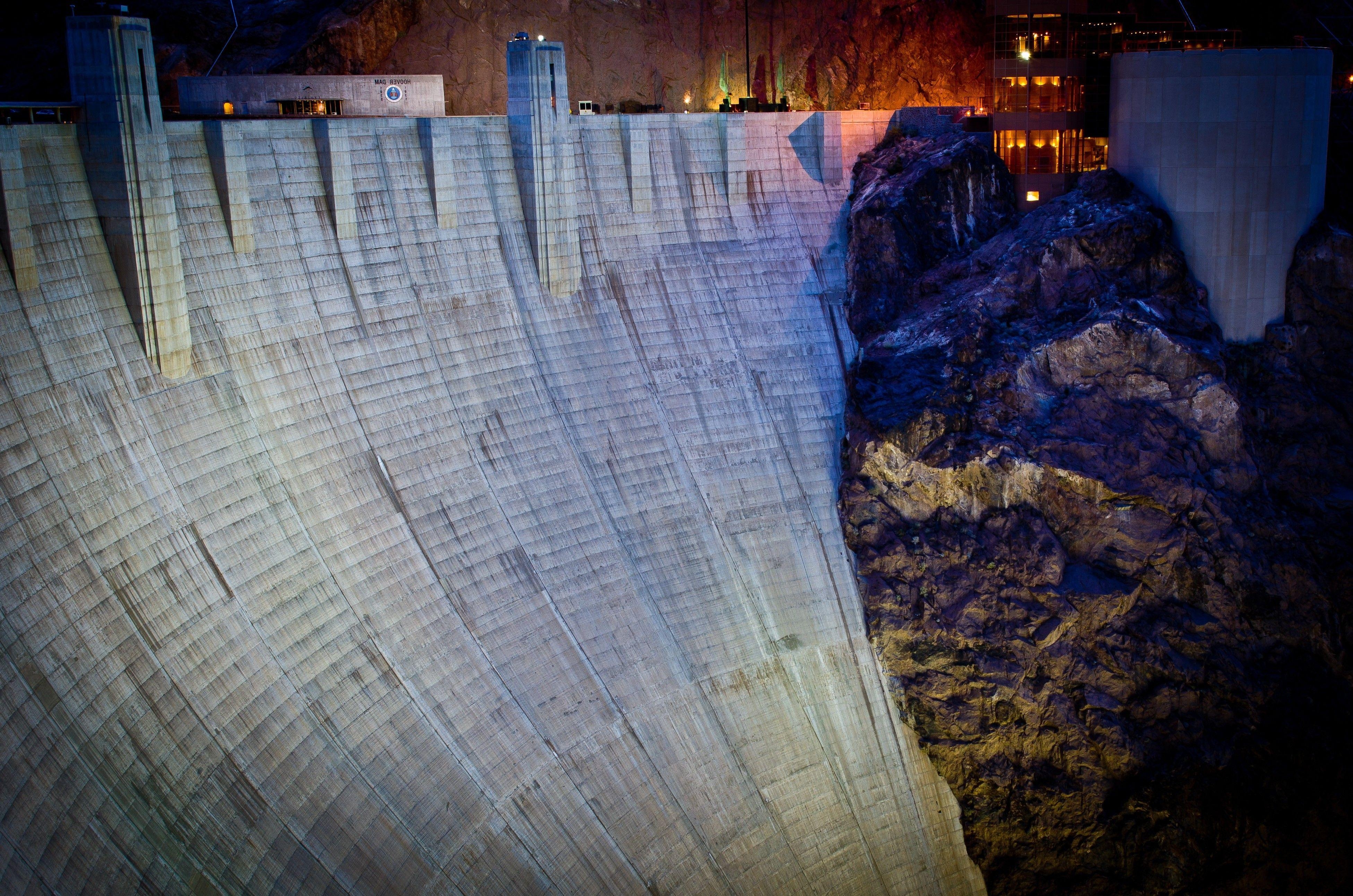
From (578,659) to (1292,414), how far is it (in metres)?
23.3

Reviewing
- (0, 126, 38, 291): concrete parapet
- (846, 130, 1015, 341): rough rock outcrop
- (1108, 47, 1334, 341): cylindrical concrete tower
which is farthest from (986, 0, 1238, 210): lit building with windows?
(0, 126, 38, 291): concrete parapet

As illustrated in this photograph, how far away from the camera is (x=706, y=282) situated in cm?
3450

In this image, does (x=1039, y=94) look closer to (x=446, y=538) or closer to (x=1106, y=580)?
(x=1106, y=580)

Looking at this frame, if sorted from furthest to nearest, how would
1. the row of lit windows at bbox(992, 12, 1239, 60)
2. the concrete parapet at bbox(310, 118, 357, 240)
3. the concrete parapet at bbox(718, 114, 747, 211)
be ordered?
1. the row of lit windows at bbox(992, 12, 1239, 60)
2. the concrete parapet at bbox(718, 114, 747, 211)
3. the concrete parapet at bbox(310, 118, 357, 240)

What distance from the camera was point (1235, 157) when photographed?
34.3m

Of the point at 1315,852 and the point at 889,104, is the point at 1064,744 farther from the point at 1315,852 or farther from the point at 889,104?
the point at 889,104

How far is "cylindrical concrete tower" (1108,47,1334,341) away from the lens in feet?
112

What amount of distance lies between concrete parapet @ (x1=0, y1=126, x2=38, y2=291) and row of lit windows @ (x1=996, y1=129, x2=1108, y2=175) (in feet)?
94.7

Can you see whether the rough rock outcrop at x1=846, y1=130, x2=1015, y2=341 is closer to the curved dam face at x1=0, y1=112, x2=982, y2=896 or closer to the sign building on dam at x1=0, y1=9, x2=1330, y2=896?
the sign building on dam at x1=0, y1=9, x2=1330, y2=896

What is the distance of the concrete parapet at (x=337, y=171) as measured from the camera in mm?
26047

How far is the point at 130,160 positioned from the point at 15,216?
2701mm

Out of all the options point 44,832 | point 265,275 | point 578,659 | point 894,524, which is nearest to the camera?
point 44,832

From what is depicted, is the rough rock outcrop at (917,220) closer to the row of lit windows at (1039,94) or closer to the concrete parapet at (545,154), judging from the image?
the row of lit windows at (1039,94)

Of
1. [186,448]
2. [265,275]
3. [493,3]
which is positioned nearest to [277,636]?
[186,448]
